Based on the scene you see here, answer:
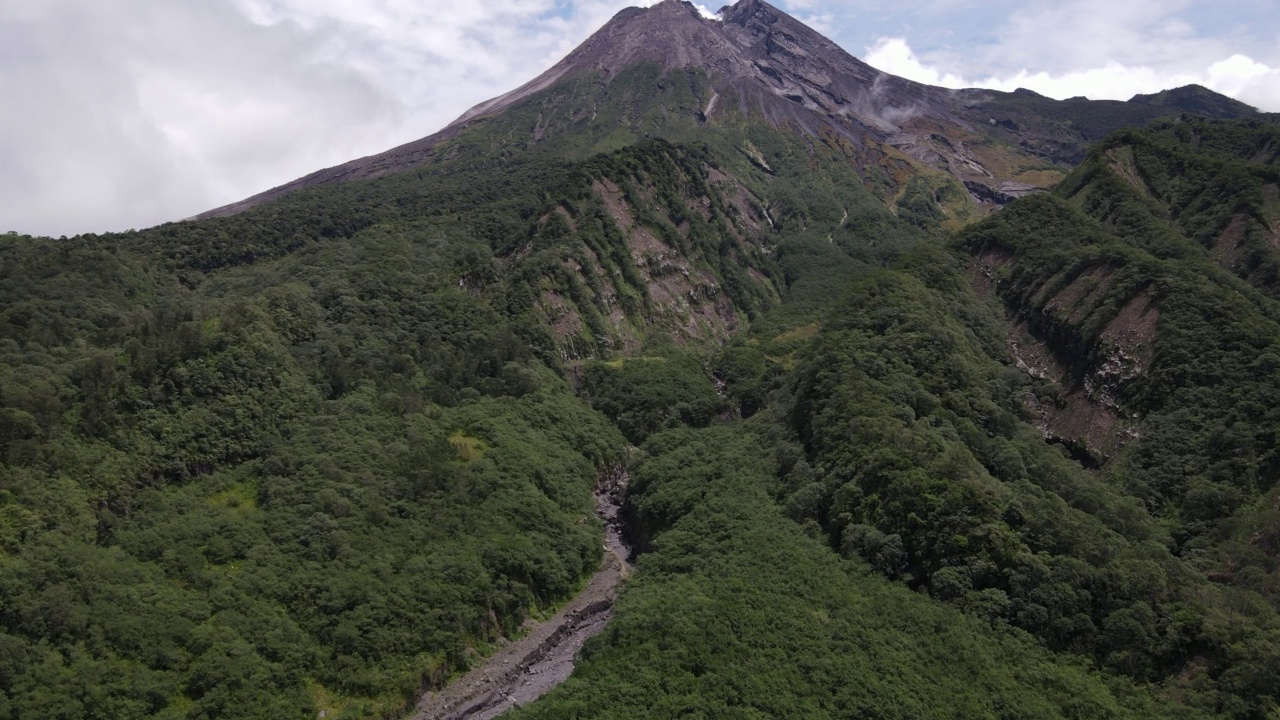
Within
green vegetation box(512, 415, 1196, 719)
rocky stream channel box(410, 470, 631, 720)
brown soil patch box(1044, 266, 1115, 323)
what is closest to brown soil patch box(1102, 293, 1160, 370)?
brown soil patch box(1044, 266, 1115, 323)

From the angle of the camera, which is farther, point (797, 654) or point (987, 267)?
point (987, 267)

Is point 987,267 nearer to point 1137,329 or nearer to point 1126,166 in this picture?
point 1137,329

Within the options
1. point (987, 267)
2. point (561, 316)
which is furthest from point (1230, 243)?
point (561, 316)

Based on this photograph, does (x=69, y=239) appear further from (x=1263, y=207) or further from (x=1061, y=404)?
(x=1263, y=207)

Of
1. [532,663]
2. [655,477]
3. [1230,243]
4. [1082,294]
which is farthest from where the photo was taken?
[1230,243]

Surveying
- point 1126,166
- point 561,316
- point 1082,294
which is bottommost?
point 1082,294

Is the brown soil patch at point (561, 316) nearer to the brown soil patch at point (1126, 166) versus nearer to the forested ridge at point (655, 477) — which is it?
the forested ridge at point (655, 477)

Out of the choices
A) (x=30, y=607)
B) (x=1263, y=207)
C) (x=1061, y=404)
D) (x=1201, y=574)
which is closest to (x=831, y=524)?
(x=1201, y=574)

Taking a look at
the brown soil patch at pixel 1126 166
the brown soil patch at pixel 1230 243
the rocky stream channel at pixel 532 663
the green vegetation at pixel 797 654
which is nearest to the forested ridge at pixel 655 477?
the green vegetation at pixel 797 654
